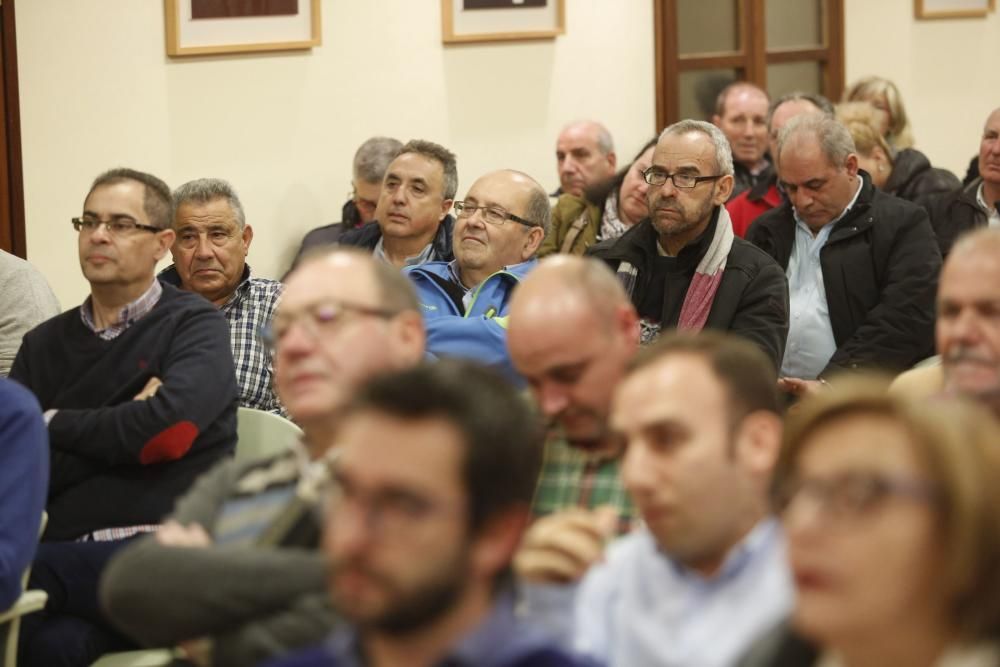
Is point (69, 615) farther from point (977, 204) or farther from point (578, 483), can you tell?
point (977, 204)

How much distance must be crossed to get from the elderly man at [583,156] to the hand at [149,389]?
8.69 ft

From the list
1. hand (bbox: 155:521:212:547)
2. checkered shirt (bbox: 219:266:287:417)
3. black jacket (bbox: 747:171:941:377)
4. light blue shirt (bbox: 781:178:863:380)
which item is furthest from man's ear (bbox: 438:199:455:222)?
hand (bbox: 155:521:212:547)

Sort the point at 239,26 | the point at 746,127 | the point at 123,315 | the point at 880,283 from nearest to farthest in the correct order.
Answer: the point at 123,315, the point at 880,283, the point at 239,26, the point at 746,127

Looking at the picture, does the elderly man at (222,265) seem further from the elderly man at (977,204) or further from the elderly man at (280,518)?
the elderly man at (977,204)

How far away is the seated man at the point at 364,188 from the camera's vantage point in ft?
17.6

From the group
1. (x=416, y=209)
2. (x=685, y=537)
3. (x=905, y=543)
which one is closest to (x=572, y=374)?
(x=685, y=537)

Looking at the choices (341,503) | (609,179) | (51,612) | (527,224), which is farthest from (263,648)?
(609,179)

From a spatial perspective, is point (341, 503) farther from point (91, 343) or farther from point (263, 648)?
point (91, 343)

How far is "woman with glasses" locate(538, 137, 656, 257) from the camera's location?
521 centimetres

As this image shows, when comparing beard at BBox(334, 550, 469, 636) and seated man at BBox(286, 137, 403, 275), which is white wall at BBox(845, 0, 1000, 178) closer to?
seated man at BBox(286, 137, 403, 275)

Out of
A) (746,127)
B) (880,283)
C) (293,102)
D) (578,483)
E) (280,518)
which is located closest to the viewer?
(280,518)

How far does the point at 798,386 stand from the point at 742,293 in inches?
13.0

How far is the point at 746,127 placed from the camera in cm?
621

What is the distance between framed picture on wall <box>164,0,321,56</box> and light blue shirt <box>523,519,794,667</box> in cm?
381
